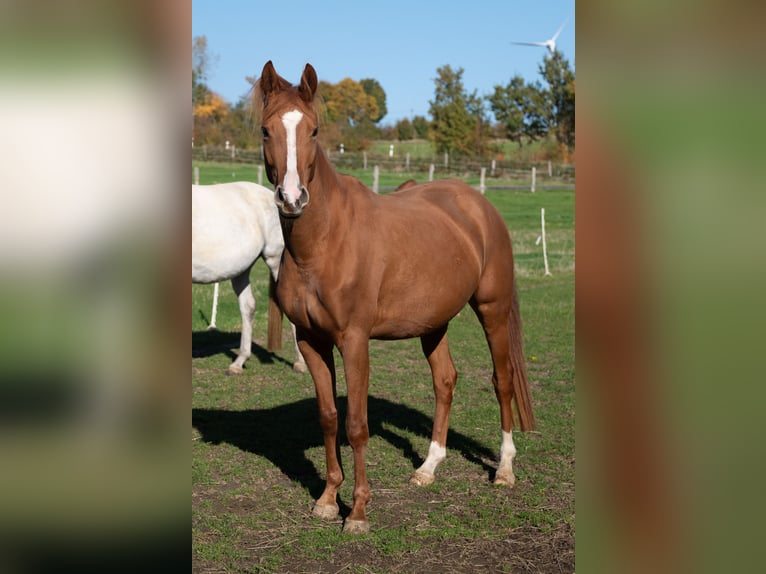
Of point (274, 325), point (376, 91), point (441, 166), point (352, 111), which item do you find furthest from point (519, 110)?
point (274, 325)

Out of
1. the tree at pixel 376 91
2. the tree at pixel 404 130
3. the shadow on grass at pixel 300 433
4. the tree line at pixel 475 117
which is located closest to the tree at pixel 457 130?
the tree line at pixel 475 117

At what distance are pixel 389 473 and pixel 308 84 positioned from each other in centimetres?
278

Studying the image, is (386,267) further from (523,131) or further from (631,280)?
(523,131)

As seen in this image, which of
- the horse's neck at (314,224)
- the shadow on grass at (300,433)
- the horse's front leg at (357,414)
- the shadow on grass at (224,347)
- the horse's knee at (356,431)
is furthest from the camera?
the shadow on grass at (224,347)

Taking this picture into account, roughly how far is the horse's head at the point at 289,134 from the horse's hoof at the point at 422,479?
7.33ft

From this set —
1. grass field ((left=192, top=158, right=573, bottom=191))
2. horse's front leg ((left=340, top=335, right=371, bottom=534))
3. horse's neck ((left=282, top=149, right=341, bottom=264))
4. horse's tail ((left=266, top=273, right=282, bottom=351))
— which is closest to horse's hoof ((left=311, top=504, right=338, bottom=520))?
horse's front leg ((left=340, top=335, right=371, bottom=534))

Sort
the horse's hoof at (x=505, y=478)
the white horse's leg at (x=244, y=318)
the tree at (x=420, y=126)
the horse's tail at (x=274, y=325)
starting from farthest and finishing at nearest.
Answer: the tree at (x=420, y=126)
the horse's tail at (x=274, y=325)
the white horse's leg at (x=244, y=318)
the horse's hoof at (x=505, y=478)

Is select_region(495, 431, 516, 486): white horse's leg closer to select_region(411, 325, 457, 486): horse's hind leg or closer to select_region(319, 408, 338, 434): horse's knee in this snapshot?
select_region(411, 325, 457, 486): horse's hind leg

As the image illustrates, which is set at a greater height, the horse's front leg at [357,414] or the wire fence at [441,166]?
the wire fence at [441,166]

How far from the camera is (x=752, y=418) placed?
0.58 metres

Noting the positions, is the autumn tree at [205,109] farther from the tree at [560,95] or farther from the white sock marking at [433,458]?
the white sock marking at [433,458]

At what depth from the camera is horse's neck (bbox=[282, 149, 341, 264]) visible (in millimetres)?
4094

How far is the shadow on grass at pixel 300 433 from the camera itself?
17.5 ft

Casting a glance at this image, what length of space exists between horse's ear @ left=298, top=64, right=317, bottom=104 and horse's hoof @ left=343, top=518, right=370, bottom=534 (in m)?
2.35
